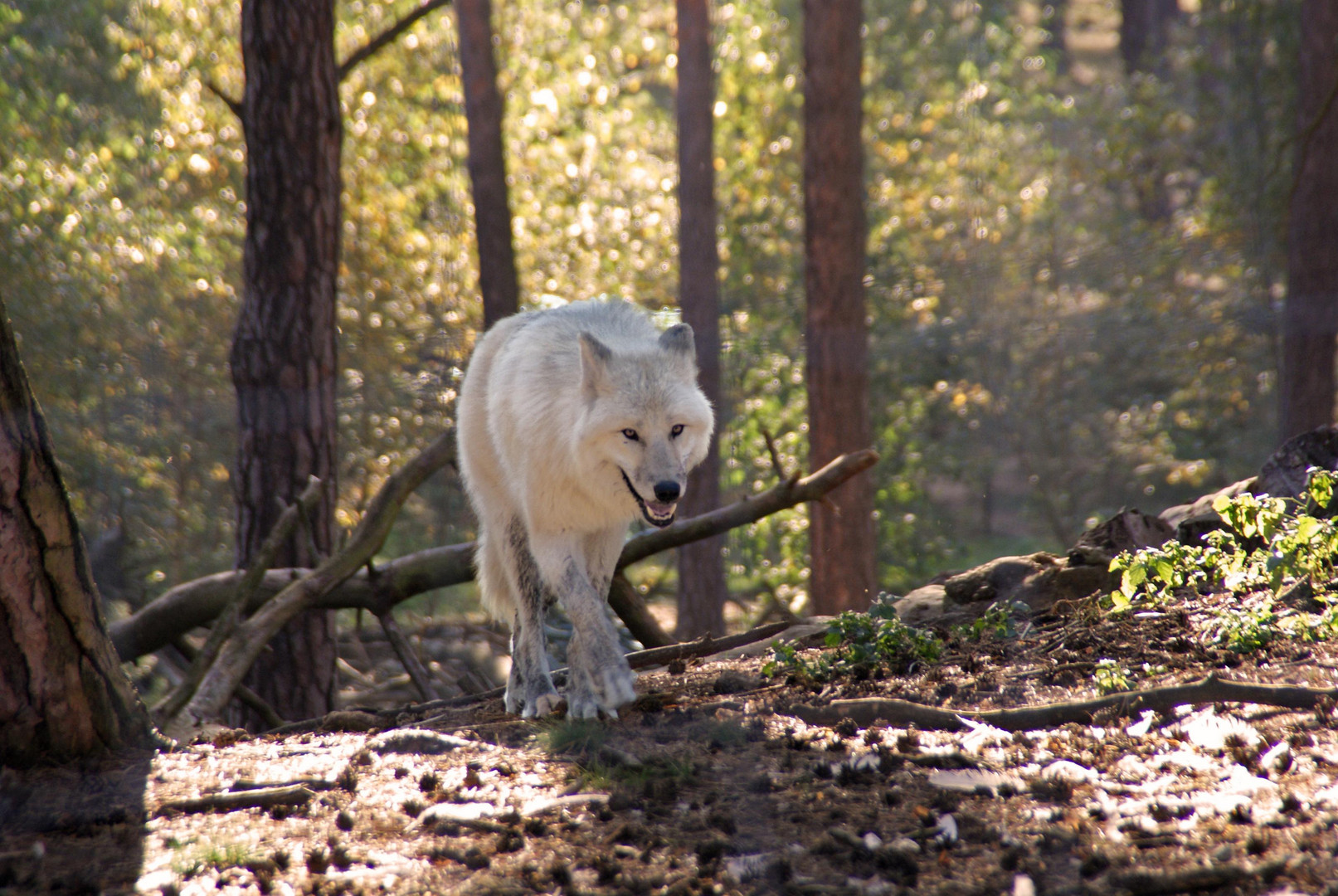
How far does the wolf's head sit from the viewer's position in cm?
398

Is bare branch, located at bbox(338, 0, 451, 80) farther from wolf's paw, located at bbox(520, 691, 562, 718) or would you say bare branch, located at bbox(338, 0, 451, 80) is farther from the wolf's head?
wolf's paw, located at bbox(520, 691, 562, 718)

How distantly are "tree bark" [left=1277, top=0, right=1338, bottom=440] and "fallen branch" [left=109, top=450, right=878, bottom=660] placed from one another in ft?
23.4

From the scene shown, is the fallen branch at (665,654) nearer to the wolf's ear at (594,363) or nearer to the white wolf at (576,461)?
the white wolf at (576,461)

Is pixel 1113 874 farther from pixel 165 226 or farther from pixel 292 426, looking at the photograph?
pixel 165 226

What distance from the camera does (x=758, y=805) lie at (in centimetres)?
283

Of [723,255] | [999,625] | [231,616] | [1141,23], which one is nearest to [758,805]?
[999,625]

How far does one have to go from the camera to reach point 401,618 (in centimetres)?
1272

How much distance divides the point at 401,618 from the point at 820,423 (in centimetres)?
600

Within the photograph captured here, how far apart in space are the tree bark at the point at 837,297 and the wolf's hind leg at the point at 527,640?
510 cm

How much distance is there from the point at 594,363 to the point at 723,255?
1119 cm

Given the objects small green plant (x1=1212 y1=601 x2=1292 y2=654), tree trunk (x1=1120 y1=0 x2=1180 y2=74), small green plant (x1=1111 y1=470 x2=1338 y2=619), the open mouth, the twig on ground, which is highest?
tree trunk (x1=1120 y1=0 x2=1180 y2=74)

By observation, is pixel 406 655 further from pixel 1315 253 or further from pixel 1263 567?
pixel 1315 253

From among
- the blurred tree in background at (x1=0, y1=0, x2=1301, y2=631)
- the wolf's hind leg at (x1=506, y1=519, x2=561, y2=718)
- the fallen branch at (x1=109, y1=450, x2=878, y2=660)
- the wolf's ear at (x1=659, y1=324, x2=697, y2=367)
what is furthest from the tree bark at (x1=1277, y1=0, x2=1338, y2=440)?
the wolf's hind leg at (x1=506, y1=519, x2=561, y2=718)

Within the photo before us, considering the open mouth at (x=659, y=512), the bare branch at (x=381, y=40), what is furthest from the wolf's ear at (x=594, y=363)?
the bare branch at (x=381, y=40)
